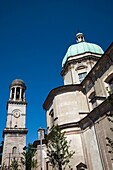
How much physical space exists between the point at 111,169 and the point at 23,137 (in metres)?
30.5

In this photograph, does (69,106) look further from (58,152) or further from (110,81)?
(58,152)

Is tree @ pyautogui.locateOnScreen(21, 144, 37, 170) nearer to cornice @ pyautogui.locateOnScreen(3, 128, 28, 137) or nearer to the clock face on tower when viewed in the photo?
cornice @ pyautogui.locateOnScreen(3, 128, 28, 137)

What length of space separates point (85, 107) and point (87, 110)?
381mm

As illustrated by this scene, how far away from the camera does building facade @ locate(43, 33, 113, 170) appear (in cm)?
1450

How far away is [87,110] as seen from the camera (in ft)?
63.0

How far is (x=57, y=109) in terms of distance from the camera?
1977 centimetres

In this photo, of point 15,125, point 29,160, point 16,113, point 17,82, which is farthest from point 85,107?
point 17,82

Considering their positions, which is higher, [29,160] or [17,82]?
[17,82]

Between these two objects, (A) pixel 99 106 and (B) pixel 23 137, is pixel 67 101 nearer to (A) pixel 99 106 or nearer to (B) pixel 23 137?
(A) pixel 99 106

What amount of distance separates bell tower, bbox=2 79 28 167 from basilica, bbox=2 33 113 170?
57.5ft

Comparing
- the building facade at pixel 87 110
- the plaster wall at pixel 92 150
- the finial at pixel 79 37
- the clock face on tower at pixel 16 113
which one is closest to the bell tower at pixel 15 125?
the clock face on tower at pixel 16 113

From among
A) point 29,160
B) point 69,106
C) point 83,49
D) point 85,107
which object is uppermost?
point 83,49

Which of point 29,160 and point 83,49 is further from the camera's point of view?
point 83,49

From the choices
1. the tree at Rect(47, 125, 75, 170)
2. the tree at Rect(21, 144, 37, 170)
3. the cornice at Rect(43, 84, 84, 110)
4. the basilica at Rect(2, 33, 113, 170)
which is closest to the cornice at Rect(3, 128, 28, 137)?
the basilica at Rect(2, 33, 113, 170)
